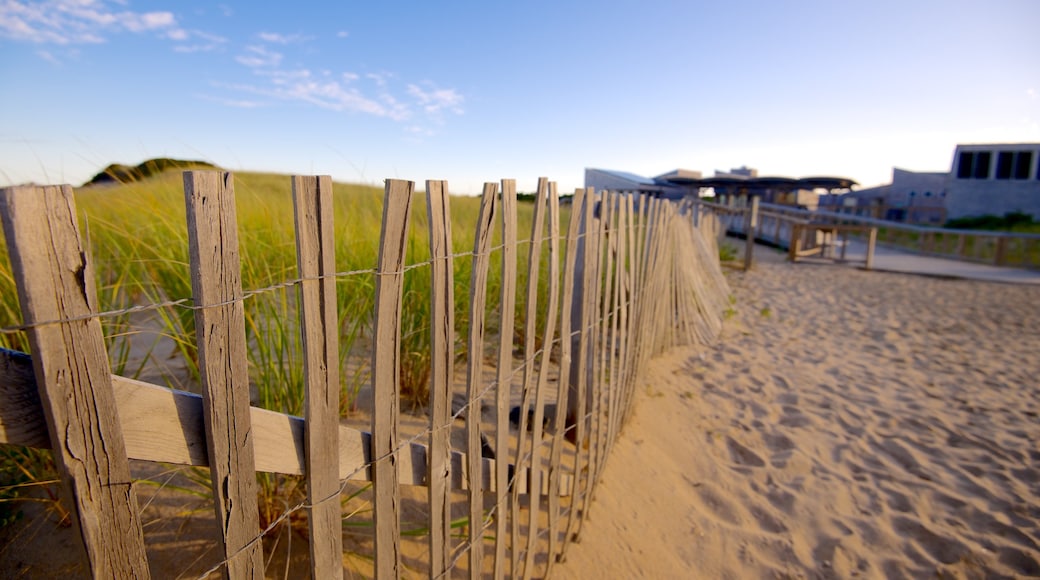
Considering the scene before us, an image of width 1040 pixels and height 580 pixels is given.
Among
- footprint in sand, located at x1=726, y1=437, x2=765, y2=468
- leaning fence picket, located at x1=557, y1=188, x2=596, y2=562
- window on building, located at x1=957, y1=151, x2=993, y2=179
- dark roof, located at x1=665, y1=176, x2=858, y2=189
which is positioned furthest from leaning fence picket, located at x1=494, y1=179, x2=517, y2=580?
window on building, located at x1=957, y1=151, x2=993, y2=179

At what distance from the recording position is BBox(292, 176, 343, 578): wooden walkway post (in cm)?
101

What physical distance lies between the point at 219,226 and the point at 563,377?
1.65 m

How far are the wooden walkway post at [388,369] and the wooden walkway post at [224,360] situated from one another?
0.99ft

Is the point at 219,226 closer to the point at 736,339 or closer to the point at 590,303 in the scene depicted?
the point at 590,303

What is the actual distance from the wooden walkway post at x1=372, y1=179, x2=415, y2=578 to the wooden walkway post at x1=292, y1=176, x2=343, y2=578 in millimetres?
109

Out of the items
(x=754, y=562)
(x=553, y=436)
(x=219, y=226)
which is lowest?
(x=754, y=562)

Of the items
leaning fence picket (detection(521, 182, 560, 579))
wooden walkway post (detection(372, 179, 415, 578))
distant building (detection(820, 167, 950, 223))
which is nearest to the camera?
wooden walkway post (detection(372, 179, 415, 578))

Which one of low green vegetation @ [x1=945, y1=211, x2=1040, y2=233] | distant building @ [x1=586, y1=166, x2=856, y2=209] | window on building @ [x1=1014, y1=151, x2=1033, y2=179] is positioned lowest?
low green vegetation @ [x1=945, y1=211, x2=1040, y2=233]

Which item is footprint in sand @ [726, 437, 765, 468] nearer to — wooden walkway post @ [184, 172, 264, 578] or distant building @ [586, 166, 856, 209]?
wooden walkway post @ [184, 172, 264, 578]

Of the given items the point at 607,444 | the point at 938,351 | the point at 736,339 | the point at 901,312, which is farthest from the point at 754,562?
the point at 901,312

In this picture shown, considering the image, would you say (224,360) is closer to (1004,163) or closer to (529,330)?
(529,330)

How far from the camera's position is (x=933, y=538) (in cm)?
255

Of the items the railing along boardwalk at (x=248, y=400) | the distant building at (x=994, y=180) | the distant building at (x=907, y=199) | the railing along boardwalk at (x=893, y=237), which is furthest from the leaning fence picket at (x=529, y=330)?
the distant building at (x=994, y=180)

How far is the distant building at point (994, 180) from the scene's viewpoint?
22516mm
